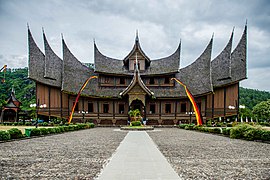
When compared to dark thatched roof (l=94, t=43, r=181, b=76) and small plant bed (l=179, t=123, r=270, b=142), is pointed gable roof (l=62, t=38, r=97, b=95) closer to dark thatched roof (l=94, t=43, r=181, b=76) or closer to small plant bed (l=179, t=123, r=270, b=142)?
dark thatched roof (l=94, t=43, r=181, b=76)

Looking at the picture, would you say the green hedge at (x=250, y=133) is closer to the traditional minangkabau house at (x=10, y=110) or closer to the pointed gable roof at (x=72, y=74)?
the pointed gable roof at (x=72, y=74)

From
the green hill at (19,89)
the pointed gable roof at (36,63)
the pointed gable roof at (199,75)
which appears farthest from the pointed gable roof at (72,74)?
the green hill at (19,89)

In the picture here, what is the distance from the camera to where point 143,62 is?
32.5 metres

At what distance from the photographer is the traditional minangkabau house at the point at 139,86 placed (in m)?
28.1

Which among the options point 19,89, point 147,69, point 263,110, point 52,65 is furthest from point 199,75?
point 19,89

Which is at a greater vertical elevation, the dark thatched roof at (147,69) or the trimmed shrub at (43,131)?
the dark thatched roof at (147,69)

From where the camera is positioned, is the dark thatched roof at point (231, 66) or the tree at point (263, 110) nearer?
the dark thatched roof at point (231, 66)

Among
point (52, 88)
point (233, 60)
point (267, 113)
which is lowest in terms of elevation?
point (267, 113)

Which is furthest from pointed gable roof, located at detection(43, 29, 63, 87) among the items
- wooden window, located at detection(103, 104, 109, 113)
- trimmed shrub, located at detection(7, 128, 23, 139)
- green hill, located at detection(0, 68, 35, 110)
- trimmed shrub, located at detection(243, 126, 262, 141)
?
trimmed shrub, located at detection(243, 126, 262, 141)

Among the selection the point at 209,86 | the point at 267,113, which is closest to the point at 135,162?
the point at 209,86

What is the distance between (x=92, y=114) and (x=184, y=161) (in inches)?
980

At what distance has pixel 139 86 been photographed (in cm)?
2808

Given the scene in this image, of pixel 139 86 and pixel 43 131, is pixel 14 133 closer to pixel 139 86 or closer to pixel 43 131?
pixel 43 131

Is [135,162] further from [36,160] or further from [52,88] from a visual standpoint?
[52,88]
